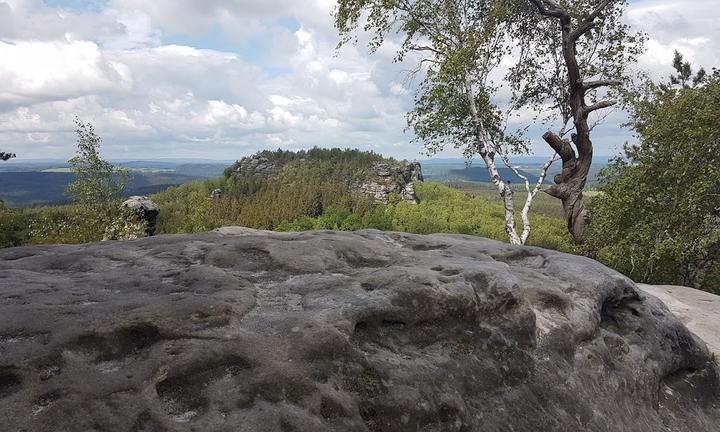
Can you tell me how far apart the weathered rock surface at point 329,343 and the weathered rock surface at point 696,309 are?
10.7 feet

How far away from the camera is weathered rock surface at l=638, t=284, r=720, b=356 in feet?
42.4

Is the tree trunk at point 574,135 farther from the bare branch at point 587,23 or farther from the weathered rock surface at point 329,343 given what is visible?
the weathered rock surface at point 329,343

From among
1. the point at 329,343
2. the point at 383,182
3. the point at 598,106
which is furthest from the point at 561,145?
the point at 383,182

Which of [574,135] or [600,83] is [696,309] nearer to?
[574,135]

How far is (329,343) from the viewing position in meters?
6.50

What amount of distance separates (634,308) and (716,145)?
20.0 m

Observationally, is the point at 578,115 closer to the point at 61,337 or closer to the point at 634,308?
the point at 634,308

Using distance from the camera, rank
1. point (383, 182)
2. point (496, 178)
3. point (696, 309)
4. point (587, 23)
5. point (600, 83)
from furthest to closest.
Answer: point (383, 182)
point (496, 178)
point (600, 83)
point (587, 23)
point (696, 309)

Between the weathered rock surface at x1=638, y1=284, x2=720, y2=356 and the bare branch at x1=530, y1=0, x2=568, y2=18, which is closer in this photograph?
the weathered rock surface at x1=638, y1=284, x2=720, y2=356

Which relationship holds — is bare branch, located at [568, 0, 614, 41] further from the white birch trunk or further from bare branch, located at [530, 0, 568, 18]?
the white birch trunk

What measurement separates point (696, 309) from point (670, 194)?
12056 mm

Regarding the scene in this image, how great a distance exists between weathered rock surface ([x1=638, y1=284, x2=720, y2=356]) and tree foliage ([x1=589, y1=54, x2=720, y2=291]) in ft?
22.8

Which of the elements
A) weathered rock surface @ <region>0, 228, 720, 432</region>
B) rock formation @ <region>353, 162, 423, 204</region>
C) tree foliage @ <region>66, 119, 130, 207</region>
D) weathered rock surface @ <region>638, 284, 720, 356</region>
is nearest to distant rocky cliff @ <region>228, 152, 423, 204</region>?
rock formation @ <region>353, 162, 423, 204</region>

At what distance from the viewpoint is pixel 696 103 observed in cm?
2450
